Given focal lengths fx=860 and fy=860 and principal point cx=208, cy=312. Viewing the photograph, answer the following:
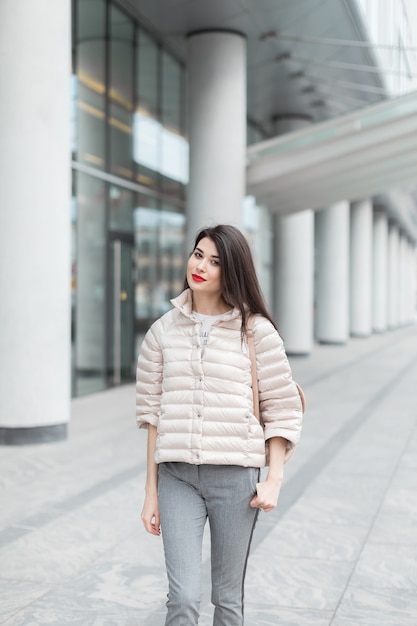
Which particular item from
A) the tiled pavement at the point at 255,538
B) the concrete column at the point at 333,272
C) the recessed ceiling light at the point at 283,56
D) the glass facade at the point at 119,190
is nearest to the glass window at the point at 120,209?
the glass facade at the point at 119,190

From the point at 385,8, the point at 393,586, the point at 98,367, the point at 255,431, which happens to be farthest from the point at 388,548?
the point at 385,8

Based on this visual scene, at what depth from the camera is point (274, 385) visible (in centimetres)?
298

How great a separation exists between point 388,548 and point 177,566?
9.67ft

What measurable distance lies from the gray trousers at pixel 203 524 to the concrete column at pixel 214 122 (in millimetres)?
11863

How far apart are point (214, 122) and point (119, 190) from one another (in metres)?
2.01

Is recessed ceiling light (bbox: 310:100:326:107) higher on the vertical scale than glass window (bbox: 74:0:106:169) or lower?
higher

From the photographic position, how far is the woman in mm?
2896

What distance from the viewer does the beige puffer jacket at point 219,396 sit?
2.90 meters

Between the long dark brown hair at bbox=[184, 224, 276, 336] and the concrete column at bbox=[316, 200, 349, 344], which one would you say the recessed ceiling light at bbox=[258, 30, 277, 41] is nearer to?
the long dark brown hair at bbox=[184, 224, 276, 336]

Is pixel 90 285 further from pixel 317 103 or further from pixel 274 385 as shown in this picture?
pixel 274 385

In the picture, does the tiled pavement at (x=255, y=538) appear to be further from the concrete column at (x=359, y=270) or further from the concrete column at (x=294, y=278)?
the concrete column at (x=359, y=270)

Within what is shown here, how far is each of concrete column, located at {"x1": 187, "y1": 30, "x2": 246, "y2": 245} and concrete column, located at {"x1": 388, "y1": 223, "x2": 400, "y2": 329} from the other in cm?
3284

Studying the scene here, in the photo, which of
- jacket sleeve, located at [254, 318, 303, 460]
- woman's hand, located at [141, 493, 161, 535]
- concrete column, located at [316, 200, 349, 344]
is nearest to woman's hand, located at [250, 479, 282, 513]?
jacket sleeve, located at [254, 318, 303, 460]

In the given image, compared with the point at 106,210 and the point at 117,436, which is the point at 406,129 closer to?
the point at 106,210
